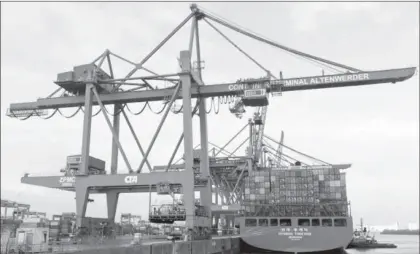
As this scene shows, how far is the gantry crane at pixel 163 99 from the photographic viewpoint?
2838cm

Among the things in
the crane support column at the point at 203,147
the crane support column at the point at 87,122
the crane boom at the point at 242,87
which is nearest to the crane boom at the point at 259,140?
the crane support column at the point at 203,147

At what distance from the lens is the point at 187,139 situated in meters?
29.0

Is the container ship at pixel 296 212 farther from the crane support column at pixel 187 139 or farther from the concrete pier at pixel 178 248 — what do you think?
the crane support column at pixel 187 139

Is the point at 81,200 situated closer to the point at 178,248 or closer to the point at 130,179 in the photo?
the point at 130,179

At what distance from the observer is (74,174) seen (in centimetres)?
3138

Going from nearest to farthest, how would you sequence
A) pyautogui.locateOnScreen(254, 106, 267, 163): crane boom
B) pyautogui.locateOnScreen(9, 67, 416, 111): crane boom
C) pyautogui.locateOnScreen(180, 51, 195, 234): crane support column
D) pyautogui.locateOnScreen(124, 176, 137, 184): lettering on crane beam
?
1. pyautogui.locateOnScreen(180, 51, 195, 234): crane support column
2. pyautogui.locateOnScreen(9, 67, 416, 111): crane boom
3. pyautogui.locateOnScreen(124, 176, 137, 184): lettering on crane beam
4. pyautogui.locateOnScreen(254, 106, 267, 163): crane boom

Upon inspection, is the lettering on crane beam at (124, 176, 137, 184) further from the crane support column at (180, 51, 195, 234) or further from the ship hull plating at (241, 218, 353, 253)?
the ship hull plating at (241, 218, 353, 253)

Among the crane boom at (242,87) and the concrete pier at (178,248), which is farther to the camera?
the crane boom at (242,87)

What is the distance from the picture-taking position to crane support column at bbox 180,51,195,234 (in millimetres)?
27344

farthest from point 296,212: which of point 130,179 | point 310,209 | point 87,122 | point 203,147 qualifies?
point 87,122

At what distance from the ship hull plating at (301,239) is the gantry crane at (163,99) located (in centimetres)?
449

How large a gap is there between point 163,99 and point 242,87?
21.4 ft

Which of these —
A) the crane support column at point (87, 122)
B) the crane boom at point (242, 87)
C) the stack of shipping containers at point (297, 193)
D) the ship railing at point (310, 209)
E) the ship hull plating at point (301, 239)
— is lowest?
the ship hull plating at point (301, 239)

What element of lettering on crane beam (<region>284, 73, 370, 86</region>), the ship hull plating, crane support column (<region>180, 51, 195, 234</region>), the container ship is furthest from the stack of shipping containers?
lettering on crane beam (<region>284, 73, 370, 86</region>)
